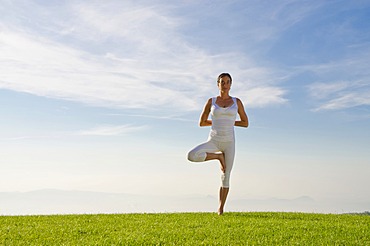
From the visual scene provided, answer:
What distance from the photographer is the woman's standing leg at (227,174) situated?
11.2 m

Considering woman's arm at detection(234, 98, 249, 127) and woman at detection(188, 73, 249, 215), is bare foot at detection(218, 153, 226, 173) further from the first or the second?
woman's arm at detection(234, 98, 249, 127)

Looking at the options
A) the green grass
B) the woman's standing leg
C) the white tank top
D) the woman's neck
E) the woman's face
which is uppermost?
the woman's face

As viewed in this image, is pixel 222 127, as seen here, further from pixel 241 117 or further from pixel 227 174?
pixel 227 174

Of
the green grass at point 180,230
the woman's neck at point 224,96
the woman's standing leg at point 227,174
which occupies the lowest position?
the green grass at point 180,230

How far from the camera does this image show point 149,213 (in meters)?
11.8

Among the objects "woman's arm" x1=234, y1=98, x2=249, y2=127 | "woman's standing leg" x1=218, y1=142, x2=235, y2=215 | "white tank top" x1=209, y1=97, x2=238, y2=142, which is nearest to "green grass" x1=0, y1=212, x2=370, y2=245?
"woman's standing leg" x1=218, y1=142, x2=235, y2=215

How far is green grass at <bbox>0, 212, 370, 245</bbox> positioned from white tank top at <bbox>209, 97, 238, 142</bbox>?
1949 mm

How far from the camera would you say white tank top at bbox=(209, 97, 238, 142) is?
11.0 metres

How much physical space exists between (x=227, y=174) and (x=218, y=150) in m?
0.66

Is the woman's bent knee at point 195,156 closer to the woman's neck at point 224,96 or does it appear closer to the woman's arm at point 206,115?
the woman's arm at point 206,115

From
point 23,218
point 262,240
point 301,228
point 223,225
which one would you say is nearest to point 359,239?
point 301,228

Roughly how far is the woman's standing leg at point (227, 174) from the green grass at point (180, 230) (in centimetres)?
44

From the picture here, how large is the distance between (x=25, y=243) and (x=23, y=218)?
302 cm

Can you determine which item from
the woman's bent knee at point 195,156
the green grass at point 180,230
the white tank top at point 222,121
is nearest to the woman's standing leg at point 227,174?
the white tank top at point 222,121
